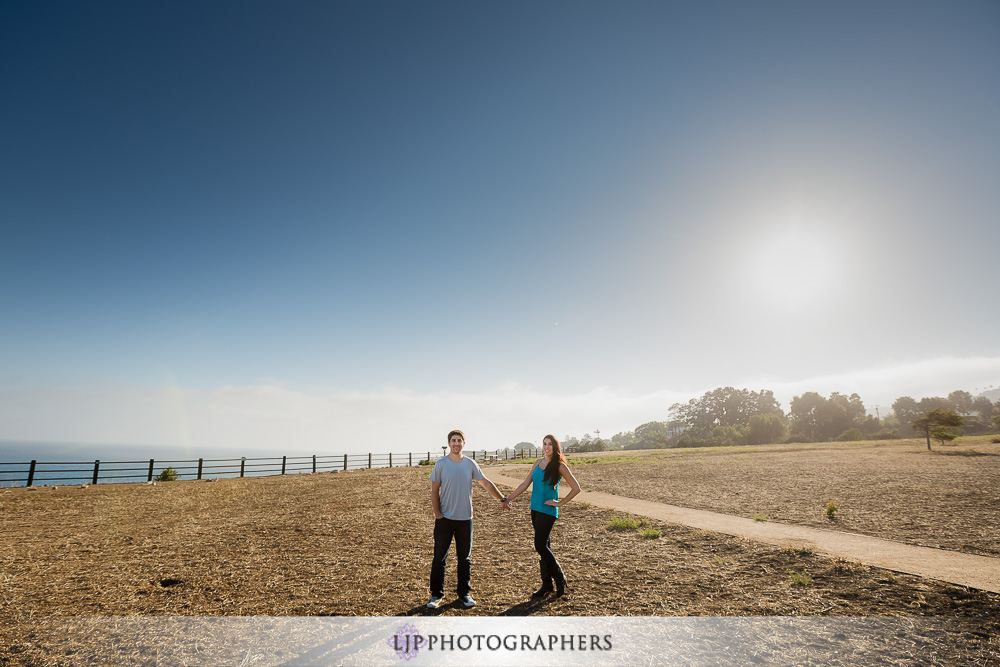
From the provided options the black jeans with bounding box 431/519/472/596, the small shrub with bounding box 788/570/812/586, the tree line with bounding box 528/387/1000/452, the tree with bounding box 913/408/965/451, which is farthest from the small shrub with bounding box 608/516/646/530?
the tree line with bounding box 528/387/1000/452

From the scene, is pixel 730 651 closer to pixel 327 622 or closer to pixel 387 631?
pixel 387 631

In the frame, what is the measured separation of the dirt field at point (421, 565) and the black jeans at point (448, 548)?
334mm

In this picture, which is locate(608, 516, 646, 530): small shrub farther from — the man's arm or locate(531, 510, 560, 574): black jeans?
the man's arm

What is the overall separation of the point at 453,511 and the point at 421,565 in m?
3.29

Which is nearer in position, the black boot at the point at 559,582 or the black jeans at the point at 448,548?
the black jeans at the point at 448,548

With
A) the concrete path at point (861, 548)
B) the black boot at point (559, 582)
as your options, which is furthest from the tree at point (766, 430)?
the black boot at point (559, 582)

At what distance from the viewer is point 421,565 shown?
8.25m

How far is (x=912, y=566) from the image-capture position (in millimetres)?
7031

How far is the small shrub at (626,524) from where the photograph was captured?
10805 millimetres

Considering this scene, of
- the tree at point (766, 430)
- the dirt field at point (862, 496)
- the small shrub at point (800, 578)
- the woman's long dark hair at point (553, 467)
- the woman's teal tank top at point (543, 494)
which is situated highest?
the woman's long dark hair at point (553, 467)

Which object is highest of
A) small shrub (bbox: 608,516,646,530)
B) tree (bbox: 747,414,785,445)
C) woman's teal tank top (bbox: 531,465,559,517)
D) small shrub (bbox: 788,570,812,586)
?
woman's teal tank top (bbox: 531,465,559,517)

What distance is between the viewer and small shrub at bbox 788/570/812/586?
667cm

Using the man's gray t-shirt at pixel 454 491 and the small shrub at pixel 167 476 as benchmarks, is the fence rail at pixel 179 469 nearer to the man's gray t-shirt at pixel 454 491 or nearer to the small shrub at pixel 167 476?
the small shrub at pixel 167 476

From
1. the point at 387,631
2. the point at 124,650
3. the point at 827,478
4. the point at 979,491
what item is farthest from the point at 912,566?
the point at 827,478
